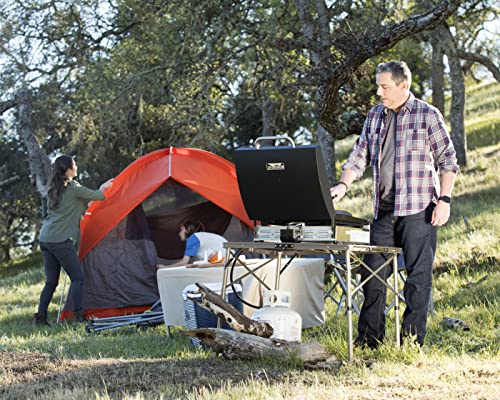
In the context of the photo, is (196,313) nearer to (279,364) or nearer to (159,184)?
(279,364)

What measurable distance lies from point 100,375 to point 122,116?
7498mm

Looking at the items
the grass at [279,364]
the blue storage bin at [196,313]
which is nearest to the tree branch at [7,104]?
the grass at [279,364]

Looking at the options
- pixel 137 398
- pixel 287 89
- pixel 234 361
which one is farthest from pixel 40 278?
pixel 137 398

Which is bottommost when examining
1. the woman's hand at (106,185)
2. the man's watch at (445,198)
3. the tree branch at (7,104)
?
the man's watch at (445,198)

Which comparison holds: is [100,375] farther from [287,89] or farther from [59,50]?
[59,50]

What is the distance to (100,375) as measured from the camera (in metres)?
4.31

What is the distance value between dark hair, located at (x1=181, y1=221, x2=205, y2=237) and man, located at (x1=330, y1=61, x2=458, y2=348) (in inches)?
167

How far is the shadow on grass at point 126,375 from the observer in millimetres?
3988

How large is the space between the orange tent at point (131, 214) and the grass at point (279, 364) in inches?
24.6

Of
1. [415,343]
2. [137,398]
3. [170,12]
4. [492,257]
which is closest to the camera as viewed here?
[137,398]

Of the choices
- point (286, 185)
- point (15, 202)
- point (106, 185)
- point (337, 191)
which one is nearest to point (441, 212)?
point (337, 191)

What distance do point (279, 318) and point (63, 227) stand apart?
3394 millimetres

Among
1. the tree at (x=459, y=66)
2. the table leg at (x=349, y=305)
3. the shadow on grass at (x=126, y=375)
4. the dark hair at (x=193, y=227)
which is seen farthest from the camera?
the tree at (x=459, y=66)

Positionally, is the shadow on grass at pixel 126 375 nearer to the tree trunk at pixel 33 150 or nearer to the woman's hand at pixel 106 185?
the woman's hand at pixel 106 185
